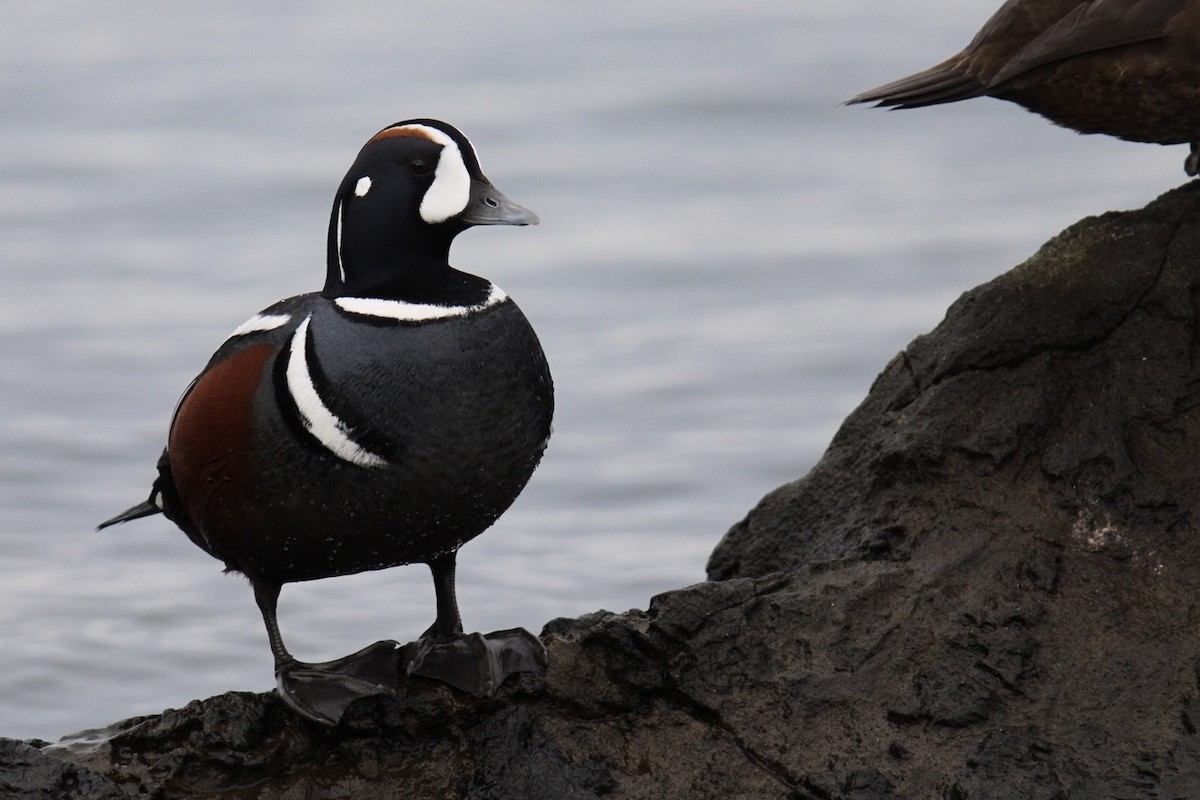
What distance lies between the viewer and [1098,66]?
4703mm

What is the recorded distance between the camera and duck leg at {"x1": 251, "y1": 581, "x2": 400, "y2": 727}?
4.07 meters

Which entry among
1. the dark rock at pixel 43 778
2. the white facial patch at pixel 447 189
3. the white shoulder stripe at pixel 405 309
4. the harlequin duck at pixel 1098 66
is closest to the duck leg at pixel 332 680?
the dark rock at pixel 43 778

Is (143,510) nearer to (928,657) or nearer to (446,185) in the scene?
(446,185)

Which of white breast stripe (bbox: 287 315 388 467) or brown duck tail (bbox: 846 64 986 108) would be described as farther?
brown duck tail (bbox: 846 64 986 108)

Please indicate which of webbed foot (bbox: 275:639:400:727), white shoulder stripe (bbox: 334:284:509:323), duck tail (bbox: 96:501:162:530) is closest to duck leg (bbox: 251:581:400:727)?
webbed foot (bbox: 275:639:400:727)

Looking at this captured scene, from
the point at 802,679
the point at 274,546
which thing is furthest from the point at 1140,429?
the point at 274,546

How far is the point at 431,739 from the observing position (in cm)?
409

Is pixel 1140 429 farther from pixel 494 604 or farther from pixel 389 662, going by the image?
pixel 494 604

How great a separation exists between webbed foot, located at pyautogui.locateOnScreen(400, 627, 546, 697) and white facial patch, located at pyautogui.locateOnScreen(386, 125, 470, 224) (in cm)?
91

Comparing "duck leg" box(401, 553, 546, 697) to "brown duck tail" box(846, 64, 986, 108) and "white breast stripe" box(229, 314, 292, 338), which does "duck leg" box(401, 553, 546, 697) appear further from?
"brown duck tail" box(846, 64, 986, 108)

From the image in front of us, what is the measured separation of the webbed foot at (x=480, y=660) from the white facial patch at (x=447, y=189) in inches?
35.9

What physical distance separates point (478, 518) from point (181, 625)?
3.17 metres

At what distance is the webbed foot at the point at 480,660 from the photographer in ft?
13.5

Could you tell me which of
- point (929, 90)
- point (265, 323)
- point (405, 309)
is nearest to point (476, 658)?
point (405, 309)
